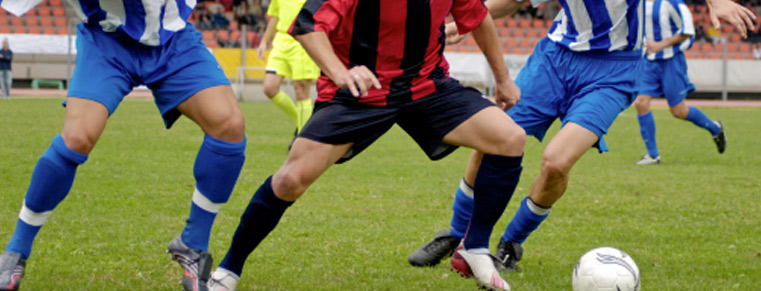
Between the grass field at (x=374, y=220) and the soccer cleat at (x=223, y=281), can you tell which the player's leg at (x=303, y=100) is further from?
the soccer cleat at (x=223, y=281)

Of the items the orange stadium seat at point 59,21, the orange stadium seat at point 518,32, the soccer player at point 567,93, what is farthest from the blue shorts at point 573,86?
the orange stadium seat at point 518,32

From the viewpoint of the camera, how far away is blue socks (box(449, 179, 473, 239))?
189 inches

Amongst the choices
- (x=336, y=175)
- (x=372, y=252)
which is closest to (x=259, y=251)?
(x=372, y=252)

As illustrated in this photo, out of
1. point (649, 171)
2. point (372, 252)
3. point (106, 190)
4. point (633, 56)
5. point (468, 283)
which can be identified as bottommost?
point (649, 171)

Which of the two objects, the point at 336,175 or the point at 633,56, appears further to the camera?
the point at 336,175

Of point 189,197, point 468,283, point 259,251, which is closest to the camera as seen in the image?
point 468,283

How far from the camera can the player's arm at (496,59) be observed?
4.20 meters

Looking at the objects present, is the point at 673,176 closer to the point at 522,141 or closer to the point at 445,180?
the point at 445,180

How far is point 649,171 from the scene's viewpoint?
964 cm

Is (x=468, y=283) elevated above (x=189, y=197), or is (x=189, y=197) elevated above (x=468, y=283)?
(x=468, y=283)

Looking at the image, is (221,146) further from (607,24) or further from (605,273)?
(607,24)

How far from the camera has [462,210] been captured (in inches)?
190

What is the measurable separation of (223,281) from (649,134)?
7753 mm

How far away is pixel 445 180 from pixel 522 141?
14.5 ft
